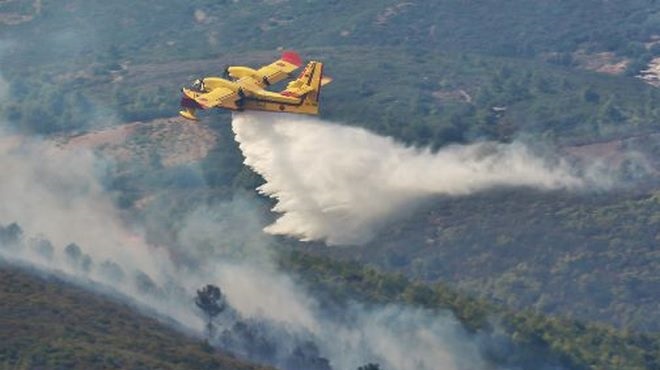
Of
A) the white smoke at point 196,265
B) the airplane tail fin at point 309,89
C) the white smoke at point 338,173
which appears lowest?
the white smoke at point 196,265

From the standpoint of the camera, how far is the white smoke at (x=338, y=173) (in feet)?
505

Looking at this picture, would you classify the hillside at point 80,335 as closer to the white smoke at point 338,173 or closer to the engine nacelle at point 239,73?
the white smoke at point 338,173

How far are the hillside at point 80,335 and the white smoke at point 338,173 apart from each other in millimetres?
15190

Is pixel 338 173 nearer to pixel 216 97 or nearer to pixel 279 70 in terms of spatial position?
pixel 279 70

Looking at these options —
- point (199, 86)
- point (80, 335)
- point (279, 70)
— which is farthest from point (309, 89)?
point (80, 335)

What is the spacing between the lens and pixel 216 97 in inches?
5856

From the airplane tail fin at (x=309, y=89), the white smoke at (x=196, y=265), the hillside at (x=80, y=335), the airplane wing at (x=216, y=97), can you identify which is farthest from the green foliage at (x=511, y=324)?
the hillside at (x=80, y=335)

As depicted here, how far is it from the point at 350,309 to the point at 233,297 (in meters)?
9.61

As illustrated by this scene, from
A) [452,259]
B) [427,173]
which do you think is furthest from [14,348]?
[452,259]

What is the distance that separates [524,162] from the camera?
18125 centimetres

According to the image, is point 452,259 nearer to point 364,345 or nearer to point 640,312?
point 640,312

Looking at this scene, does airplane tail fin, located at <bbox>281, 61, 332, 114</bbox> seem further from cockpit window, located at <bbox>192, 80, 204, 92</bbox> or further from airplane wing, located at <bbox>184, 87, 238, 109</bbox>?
cockpit window, located at <bbox>192, 80, 204, 92</bbox>

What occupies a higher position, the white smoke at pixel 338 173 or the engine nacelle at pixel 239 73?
the engine nacelle at pixel 239 73

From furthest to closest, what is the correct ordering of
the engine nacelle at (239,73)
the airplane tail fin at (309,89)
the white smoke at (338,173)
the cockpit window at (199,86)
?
1. the white smoke at (338,173)
2. the engine nacelle at (239,73)
3. the cockpit window at (199,86)
4. the airplane tail fin at (309,89)
